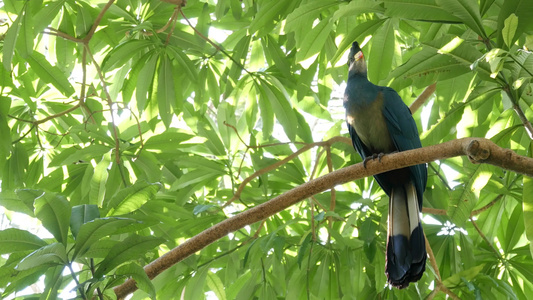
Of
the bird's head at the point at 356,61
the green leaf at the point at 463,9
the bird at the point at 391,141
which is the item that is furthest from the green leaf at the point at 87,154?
the green leaf at the point at 463,9

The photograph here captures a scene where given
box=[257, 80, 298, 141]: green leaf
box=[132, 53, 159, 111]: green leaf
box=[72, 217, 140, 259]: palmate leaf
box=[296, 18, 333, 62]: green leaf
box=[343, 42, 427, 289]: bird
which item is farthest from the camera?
box=[257, 80, 298, 141]: green leaf

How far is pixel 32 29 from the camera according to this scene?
93.7 inches

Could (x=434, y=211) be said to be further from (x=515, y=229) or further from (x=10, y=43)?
(x=10, y=43)

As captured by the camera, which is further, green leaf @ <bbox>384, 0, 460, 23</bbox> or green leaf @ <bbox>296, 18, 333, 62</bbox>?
green leaf @ <bbox>296, 18, 333, 62</bbox>

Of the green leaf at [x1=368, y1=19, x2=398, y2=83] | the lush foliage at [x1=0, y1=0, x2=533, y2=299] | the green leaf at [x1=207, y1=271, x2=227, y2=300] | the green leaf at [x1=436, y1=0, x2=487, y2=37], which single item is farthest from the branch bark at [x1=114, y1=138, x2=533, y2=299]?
the green leaf at [x1=207, y1=271, x2=227, y2=300]

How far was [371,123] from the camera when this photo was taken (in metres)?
2.74

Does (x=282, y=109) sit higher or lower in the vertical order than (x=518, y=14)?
higher

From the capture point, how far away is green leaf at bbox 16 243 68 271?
4.69ft

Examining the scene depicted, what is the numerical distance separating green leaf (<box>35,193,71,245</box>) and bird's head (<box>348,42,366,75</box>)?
1.73 m

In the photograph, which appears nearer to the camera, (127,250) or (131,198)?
(127,250)

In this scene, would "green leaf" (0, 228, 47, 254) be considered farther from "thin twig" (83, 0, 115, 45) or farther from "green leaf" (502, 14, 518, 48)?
"green leaf" (502, 14, 518, 48)

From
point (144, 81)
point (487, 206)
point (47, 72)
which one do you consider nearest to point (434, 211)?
point (487, 206)

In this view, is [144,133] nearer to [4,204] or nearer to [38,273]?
[4,204]

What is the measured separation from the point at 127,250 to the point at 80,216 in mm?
181
